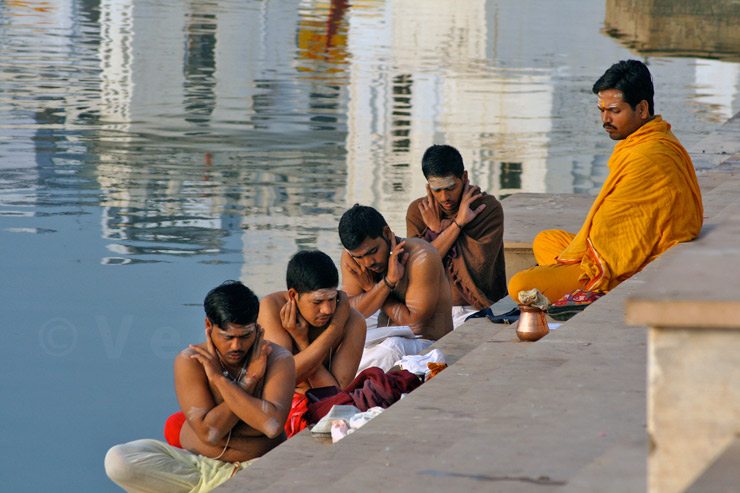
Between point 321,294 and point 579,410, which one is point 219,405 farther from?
point 579,410

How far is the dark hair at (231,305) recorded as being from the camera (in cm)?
460

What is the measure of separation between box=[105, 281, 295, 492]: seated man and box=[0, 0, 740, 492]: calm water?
0.72 meters

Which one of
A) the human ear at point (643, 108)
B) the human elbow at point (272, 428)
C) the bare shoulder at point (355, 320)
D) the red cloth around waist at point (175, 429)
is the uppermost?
the human ear at point (643, 108)

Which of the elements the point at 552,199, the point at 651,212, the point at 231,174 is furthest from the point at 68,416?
the point at 231,174

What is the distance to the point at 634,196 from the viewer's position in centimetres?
612

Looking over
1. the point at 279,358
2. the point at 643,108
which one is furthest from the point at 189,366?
the point at 643,108

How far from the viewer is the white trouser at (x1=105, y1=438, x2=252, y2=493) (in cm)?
477

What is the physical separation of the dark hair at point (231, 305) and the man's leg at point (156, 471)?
20.0 inches

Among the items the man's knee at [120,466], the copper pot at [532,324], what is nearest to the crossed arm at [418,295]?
the copper pot at [532,324]

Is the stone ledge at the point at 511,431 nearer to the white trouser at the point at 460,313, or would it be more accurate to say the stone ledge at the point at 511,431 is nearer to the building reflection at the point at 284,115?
the white trouser at the point at 460,313

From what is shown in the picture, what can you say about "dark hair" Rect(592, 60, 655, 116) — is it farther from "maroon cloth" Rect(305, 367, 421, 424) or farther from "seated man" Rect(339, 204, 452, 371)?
"maroon cloth" Rect(305, 367, 421, 424)

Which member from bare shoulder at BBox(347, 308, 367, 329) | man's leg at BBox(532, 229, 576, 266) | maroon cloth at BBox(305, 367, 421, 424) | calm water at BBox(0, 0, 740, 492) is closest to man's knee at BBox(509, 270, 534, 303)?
man's leg at BBox(532, 229, 576, 266)

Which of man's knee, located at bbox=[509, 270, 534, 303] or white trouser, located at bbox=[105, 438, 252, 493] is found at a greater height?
man's knee, located at bbox=[509, 270, 534, 303]

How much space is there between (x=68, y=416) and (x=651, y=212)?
2557 mm
